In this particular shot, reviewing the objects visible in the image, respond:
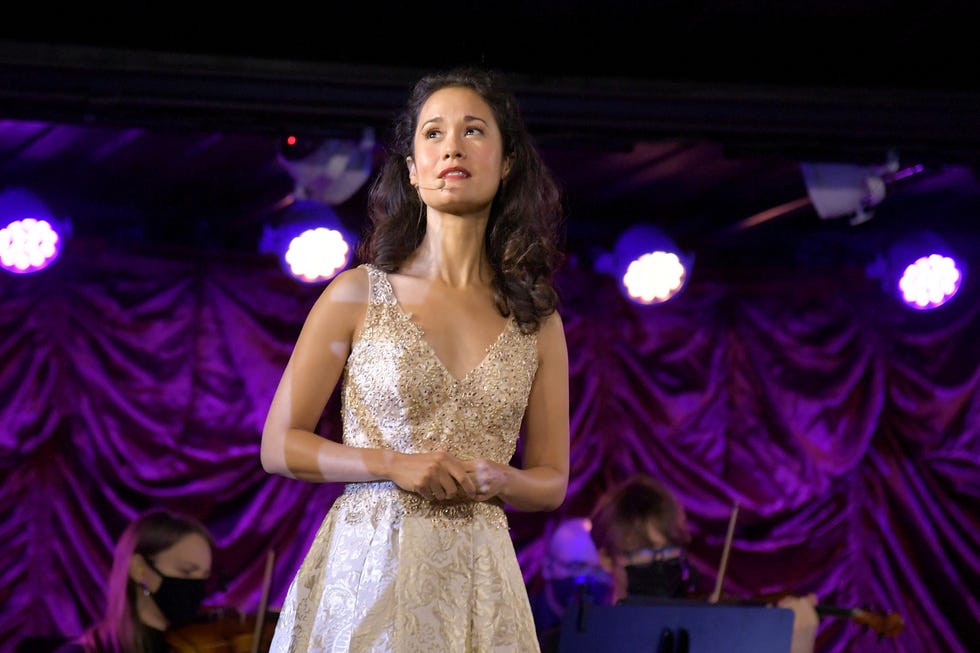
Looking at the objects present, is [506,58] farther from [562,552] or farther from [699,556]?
[699,556]

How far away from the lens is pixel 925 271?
6926 mm

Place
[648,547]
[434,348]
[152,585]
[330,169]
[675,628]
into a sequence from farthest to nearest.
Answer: [330,169]
[648,547]
[152,585]
[675,628]
[434,348]

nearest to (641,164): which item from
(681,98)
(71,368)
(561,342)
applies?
(681,98)

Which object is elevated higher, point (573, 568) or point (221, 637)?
point (573, 568)

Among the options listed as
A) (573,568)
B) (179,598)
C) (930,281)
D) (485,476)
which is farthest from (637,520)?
(485,476)

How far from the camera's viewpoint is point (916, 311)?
7.16m

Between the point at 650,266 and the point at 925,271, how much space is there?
159 centimetres

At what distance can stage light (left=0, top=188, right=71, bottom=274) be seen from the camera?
5949 millimetres

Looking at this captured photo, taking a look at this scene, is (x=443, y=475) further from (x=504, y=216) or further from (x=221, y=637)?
(x=221, y=637)

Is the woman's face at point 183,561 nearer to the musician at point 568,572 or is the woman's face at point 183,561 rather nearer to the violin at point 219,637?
the violin at point 219,637

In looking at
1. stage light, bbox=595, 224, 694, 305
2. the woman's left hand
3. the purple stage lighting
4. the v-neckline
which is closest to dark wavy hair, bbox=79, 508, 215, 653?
the v-neckline

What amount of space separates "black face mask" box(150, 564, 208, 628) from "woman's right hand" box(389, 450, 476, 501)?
3.04m

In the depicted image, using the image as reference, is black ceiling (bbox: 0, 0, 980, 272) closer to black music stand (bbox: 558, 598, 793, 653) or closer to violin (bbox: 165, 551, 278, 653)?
violin (bbox: 165, 551, 278, 653)

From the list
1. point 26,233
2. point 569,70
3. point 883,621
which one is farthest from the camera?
point 26,233
